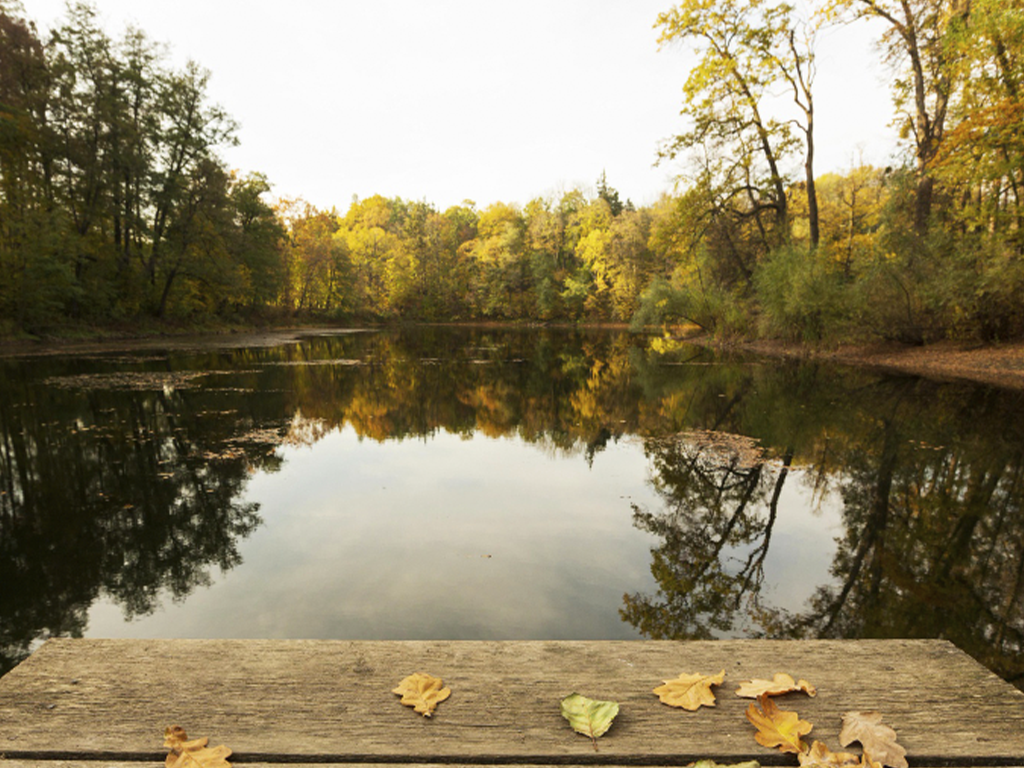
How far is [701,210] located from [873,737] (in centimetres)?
2521

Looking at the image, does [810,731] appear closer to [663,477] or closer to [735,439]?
[663,477]

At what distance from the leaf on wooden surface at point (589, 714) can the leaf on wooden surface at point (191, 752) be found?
95 cm

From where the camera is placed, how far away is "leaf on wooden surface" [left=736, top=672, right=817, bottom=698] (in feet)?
5.53

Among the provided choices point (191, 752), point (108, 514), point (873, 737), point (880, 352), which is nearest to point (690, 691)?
point (873, 737)

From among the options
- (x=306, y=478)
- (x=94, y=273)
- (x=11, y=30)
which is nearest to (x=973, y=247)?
(x=306, y=478)

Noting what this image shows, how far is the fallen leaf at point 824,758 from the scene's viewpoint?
1.38 meters

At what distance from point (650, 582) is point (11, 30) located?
1468 inches

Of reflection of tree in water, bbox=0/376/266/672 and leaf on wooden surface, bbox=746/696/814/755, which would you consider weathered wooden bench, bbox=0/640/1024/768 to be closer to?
leaf on wooden surface, bbox=746/696/814/755

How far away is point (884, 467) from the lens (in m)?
6.60

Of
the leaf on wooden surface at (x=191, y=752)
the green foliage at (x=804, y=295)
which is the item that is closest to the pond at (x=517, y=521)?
the leaf on wooden surface at (x=191, y=752)

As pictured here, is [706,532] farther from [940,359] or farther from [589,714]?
[940,359]

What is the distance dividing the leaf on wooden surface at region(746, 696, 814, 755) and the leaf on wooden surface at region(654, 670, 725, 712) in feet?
0.42

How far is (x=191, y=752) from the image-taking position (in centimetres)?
143

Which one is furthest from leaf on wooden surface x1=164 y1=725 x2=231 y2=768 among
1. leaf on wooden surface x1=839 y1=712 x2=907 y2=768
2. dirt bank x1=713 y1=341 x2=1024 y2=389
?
dirt bank x1=713 y1=341 x2=1024 y2=389
